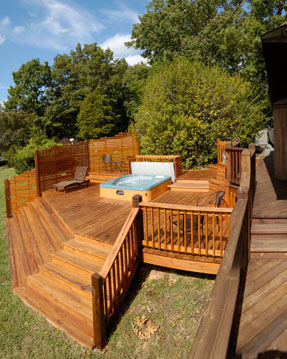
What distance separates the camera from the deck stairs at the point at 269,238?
3.12 m

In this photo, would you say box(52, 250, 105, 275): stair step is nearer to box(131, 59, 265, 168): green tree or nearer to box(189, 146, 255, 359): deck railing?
box(189, 146, 255, 359): deck railing

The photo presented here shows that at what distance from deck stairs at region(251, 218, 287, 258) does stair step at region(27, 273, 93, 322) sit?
8.25 feet

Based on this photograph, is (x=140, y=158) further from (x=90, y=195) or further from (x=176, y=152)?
(x=90, y=195)

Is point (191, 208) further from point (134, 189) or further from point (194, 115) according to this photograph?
point (194, 115)

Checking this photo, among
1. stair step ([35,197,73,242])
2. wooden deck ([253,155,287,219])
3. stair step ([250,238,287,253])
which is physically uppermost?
wooden deck ([253,155,287,219])

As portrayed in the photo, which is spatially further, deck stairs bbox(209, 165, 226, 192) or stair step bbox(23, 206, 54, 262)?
deck stairs bbox(209, 165, 226, 192)

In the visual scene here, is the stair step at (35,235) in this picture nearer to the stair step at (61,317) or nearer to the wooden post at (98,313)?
the stair step at (61,317)

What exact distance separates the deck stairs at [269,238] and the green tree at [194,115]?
834 centimetres

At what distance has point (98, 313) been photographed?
3268mm

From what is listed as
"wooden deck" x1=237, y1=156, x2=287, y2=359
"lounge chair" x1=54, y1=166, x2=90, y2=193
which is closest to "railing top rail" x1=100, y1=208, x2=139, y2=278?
"wooden deck" x1=237, y1=156, x2=287, y2=359

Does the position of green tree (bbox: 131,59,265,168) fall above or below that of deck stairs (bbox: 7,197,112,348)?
above

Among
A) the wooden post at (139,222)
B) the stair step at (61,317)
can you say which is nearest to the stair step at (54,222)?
the stair step at (61,317)

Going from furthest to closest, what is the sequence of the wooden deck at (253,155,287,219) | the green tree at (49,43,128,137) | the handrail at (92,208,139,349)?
the green tree at (49,43,128,137) → the wooden deck at (253,155,287,219) → the handrail at (92,208,139,349)

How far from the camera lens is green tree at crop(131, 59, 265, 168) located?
39.0ft
